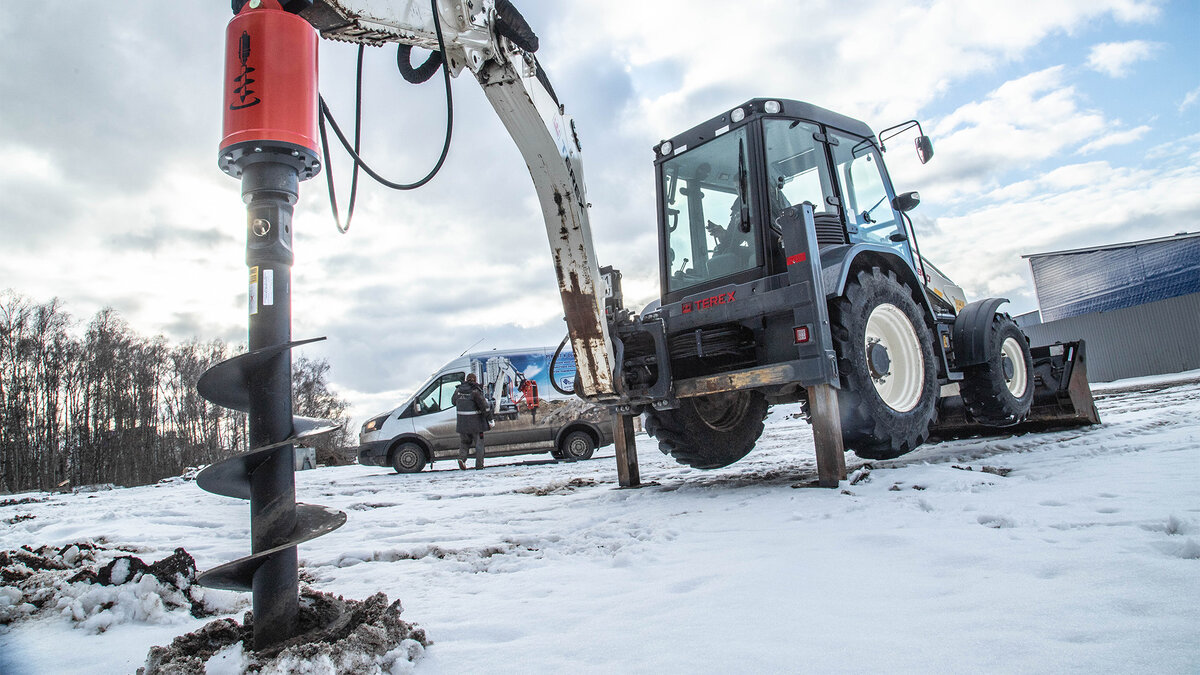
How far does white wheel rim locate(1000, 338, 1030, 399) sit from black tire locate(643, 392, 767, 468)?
9.66ft

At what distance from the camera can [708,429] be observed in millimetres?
5770

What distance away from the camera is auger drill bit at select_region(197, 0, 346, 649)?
171cm

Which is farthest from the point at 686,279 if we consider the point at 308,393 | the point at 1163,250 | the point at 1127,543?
the point at 308,393

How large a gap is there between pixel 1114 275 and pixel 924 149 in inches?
1133

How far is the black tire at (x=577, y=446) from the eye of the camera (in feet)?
39.5

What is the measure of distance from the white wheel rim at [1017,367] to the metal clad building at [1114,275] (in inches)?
1030

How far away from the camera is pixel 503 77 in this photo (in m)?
3.73

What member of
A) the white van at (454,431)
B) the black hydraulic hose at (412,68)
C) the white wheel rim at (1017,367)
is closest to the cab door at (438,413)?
the white van at (454,431)

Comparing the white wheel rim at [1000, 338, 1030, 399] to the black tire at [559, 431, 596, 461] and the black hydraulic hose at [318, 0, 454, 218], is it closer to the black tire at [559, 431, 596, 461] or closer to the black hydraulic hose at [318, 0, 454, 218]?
the black hydraulic hose at [318, 0, 454, 218]

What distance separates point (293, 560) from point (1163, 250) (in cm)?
3419

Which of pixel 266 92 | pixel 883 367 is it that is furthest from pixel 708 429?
pixel 266 92

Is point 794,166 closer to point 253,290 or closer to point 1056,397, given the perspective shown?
point 253,290

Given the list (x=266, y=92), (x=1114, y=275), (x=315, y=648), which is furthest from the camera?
(x=1114, y=275)

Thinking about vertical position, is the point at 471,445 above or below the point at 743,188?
below
